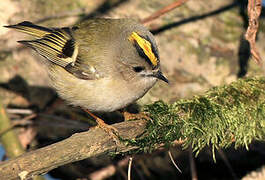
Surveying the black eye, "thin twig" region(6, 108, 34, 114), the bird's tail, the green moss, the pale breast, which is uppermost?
the bird's tail

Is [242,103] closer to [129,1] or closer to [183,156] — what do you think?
[183,156]

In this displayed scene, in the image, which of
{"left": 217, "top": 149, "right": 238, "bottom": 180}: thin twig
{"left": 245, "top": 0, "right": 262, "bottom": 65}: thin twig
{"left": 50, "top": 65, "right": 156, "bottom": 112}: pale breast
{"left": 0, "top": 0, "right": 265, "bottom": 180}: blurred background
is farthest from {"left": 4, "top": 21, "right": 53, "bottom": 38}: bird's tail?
{"left": 217, "top": 149, "right": 238, "bottom": 180}: thin twig

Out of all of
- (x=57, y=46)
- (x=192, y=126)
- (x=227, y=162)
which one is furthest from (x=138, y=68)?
(x=227, y=162)

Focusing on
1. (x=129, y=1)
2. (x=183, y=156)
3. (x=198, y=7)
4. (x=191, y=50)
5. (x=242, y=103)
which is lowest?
(x=183, y=156)

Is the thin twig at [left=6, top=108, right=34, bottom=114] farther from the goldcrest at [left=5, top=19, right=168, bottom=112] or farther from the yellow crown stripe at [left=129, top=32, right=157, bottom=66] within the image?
the yellow crown stripe at [left=129, top=32, right=157, bottom=66]

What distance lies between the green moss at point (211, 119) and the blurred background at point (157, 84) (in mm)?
911

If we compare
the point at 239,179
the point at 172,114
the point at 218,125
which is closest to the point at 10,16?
the point at 172,114

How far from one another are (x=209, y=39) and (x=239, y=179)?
1.71 metres

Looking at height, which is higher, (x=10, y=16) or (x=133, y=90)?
(x=10, y=16)

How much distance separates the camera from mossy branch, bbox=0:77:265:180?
9.91ft

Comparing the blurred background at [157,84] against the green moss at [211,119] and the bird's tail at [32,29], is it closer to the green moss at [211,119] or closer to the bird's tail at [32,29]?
the bird's tail at [32,29]

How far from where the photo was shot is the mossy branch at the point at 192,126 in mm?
3021

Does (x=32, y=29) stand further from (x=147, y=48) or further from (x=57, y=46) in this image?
(x=147, y=48)

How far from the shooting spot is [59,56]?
3.89 m
